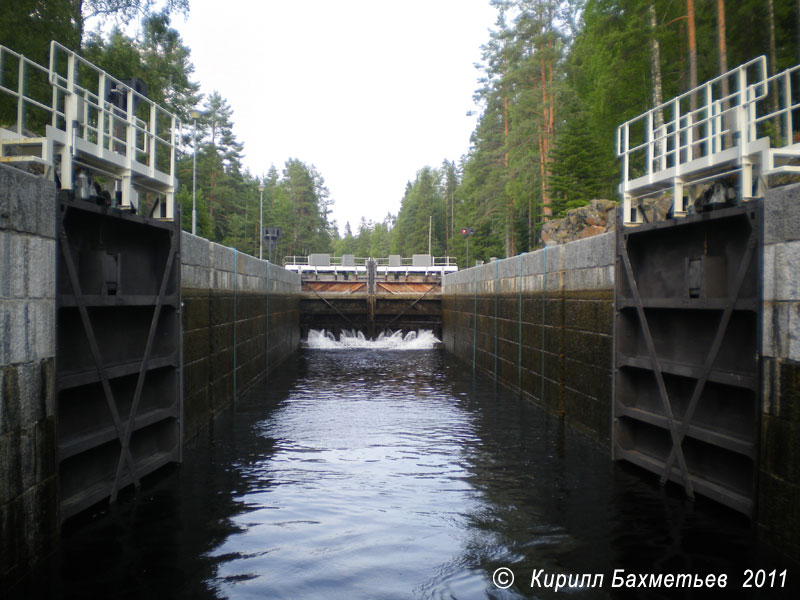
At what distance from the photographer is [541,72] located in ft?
111

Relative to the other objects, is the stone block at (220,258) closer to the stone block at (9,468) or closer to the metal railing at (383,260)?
the stone block at (9,468)

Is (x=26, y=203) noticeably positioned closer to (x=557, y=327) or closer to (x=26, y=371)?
(x=26, y=371)

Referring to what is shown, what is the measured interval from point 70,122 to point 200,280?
4.40 meters

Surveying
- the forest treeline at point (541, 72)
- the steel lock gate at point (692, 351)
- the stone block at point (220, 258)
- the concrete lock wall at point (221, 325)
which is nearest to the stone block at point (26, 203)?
the concrete lock wall at point (221, 325)

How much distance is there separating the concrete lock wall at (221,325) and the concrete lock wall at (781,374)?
24.0ft

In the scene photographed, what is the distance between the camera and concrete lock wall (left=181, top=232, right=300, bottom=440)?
961 centimetres

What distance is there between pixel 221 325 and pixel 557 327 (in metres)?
6.32

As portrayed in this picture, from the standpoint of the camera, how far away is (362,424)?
1120cm

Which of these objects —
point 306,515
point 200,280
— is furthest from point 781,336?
point 200,280

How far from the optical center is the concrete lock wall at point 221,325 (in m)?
9.61

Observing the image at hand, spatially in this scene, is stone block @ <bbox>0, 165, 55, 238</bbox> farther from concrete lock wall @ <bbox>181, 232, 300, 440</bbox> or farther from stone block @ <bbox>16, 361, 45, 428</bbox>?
concrete lock wall @ <bbox>181, 232, 300, 440</bbox>

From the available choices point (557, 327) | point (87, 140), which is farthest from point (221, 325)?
point (557, 327)

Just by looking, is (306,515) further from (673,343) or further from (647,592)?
(673,343)

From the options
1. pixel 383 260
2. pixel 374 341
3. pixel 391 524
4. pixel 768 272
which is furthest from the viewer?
pixel 383 260
